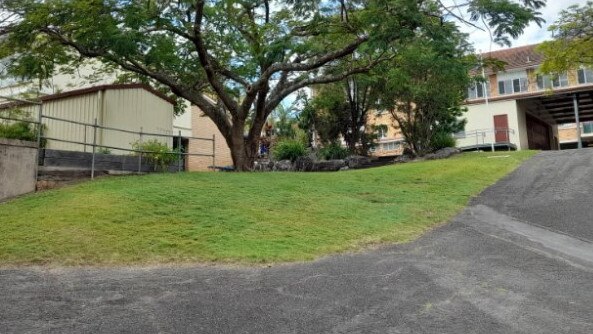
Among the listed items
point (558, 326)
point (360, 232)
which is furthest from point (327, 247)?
point (558, 326)

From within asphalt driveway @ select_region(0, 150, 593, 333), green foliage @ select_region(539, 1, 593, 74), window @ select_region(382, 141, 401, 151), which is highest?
green foliage @ select_region(539, 1, 593, 74)

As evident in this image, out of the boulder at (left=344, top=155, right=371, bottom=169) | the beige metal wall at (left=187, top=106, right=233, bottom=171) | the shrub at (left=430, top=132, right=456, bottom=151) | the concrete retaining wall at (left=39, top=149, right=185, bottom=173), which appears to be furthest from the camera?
the shrub at (left=430, top=132, right=456, bottom=151)

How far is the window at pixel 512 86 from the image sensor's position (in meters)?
38.3

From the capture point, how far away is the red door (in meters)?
35.4

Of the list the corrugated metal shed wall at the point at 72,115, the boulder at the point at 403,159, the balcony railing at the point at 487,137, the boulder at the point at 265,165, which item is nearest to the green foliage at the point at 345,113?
the boulder at the point at 403,159

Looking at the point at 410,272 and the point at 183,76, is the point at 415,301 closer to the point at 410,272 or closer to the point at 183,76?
the point at 410,272

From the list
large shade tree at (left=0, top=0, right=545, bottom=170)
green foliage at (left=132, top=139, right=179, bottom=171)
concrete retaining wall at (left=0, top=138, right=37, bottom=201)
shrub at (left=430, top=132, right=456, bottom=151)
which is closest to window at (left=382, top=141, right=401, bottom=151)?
shrub at (left=430, top=132, right=456, bottom=151)

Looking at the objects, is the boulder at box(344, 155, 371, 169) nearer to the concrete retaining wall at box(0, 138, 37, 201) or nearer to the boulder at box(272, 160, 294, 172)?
the boulder at box(272, 160, 294, 172)

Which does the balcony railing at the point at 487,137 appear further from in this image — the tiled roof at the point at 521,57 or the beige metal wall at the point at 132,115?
the beige metal wall at the point at 132,115

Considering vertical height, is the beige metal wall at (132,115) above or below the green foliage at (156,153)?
above

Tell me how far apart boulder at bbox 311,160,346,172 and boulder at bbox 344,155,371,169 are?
40 cm

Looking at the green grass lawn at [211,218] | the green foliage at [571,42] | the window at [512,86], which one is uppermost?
the window at [512,86]

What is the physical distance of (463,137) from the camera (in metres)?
37.5

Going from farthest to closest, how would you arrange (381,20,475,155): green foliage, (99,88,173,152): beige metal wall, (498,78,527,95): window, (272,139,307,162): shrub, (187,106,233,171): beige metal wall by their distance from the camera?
(498,78,527,95): window < (272,139,307,162): shrub < (187,106,233,171): beige metal wall < (381,20,475,155): green foliage < (99,88,173,152): beige metal wall
